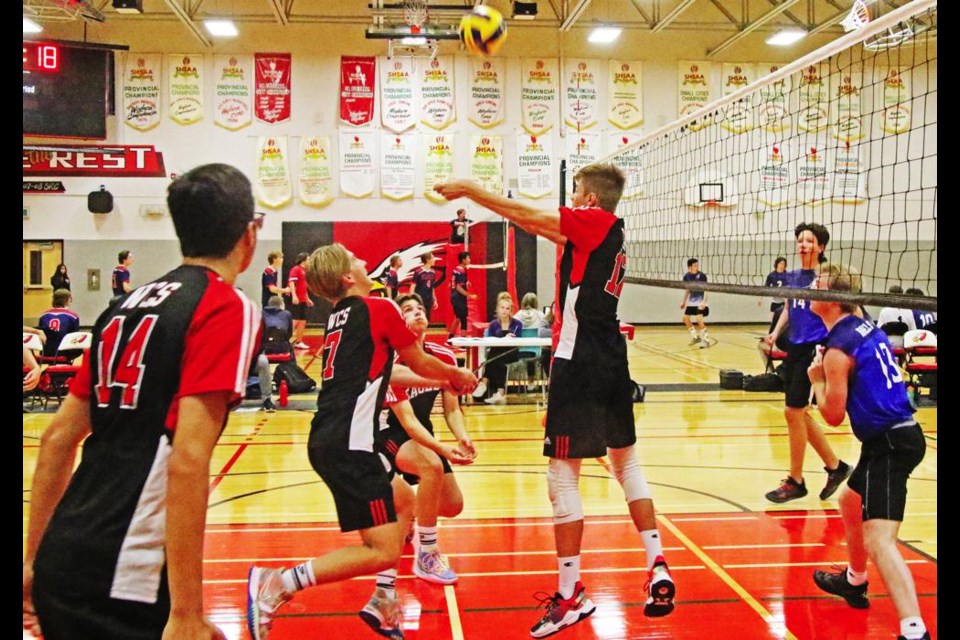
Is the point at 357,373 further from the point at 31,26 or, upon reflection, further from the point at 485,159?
the point at 31,26

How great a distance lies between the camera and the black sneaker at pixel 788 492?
244 inches

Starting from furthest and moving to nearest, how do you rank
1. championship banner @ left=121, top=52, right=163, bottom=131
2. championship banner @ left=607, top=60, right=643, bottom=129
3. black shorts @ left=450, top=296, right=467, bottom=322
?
championship banner @ left=607, top=60, right=643, bottom=129
championship banner @ left=121, top=52, right=163, bottom=131
black shorts @ left=450, top=296, right=467, bottom=322

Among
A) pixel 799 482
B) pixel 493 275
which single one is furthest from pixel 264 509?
pixel 493 275

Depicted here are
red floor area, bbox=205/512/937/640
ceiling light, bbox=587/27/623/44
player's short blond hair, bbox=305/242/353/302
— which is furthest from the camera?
ceiling light, bbox=587/27/623/44

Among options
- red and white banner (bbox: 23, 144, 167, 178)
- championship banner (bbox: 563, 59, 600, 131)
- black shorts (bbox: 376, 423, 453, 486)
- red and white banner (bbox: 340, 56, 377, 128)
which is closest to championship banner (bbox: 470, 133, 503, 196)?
championship banner (bbox: 563, 59, 600, 131)

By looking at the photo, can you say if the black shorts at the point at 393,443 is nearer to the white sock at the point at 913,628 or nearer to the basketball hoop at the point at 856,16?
the white sock at the point at 913,628

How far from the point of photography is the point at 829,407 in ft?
12.8

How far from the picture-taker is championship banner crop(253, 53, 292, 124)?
788 inches

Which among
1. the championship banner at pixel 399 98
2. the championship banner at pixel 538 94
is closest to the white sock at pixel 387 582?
the championship banner at pixel 399 98

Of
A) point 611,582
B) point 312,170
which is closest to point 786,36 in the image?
point 312,170

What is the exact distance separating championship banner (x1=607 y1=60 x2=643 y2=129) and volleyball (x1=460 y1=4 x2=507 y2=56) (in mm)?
14695

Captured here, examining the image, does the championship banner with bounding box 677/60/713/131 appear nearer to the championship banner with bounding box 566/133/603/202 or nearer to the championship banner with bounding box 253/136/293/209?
the championship banner with bounding box 566/133/603/202

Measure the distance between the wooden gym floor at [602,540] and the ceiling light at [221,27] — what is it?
11.6 metres
